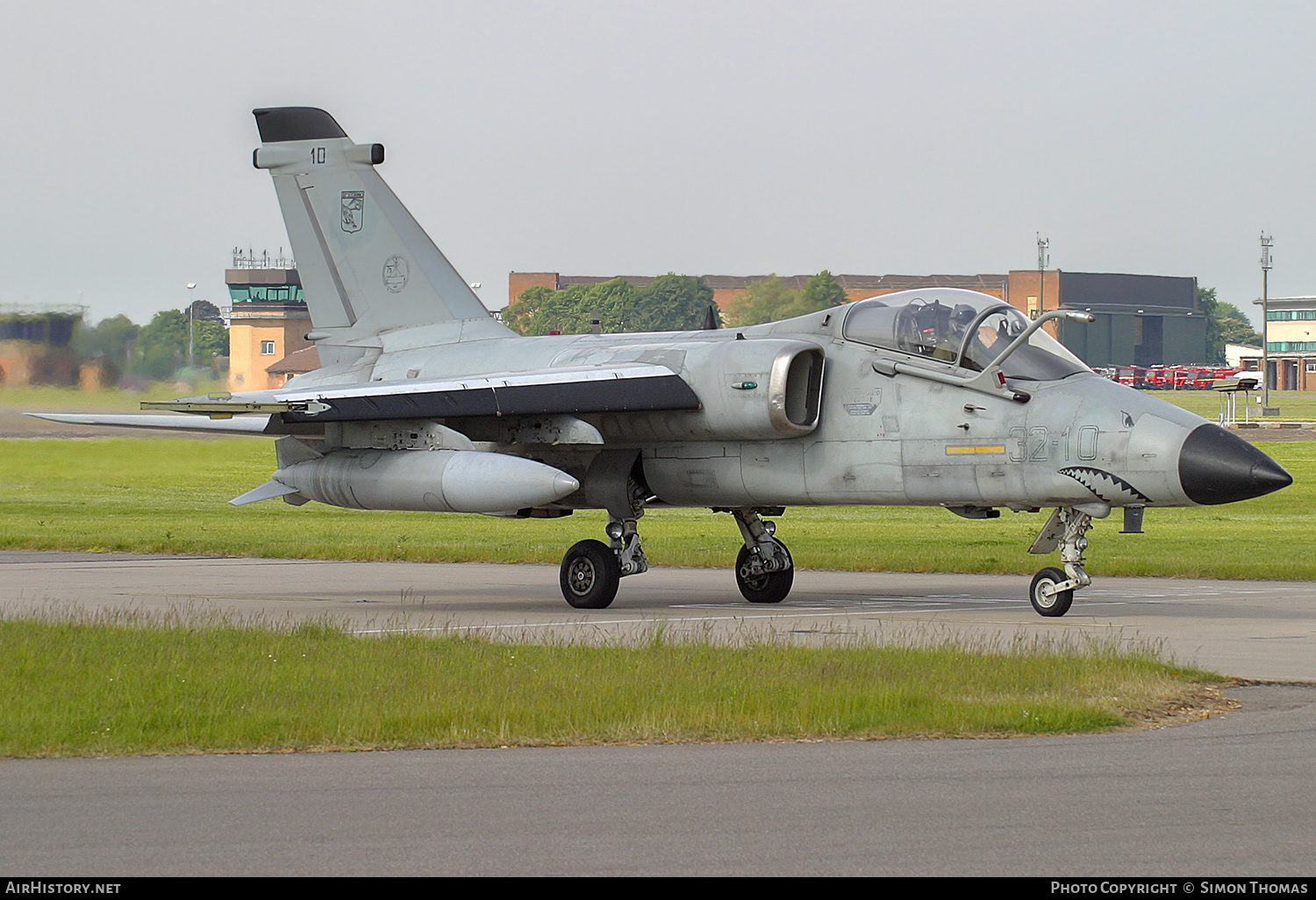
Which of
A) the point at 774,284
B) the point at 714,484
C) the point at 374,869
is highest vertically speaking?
the point at 774,284

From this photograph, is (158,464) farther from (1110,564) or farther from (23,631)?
(1110,564)

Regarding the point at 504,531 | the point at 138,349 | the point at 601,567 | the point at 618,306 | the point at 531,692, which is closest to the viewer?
the point at 531,692

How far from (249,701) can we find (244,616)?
6.54 metres

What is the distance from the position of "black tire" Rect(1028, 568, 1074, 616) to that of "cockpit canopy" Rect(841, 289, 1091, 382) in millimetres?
2025

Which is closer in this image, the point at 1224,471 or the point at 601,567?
the point at 1224,471

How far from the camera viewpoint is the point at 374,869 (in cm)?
592

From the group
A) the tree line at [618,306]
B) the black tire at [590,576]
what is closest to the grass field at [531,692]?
the black tire at [590,576]

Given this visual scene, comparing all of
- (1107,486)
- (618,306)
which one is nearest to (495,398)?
(1107,486)

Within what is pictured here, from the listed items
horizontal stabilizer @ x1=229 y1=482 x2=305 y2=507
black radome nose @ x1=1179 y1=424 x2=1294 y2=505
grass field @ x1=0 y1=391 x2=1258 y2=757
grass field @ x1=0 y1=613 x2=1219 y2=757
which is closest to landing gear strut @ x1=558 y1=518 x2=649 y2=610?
horizontal stabilizer @ x1=229 y1=482 x2=305 y2=507

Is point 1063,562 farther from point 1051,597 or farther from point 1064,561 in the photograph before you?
point 1051,597

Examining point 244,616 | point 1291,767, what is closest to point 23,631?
point 244,616

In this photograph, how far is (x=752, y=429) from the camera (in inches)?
655

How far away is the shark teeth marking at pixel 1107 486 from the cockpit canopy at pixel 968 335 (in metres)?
1.09

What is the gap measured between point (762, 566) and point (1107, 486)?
4857 millimetres
